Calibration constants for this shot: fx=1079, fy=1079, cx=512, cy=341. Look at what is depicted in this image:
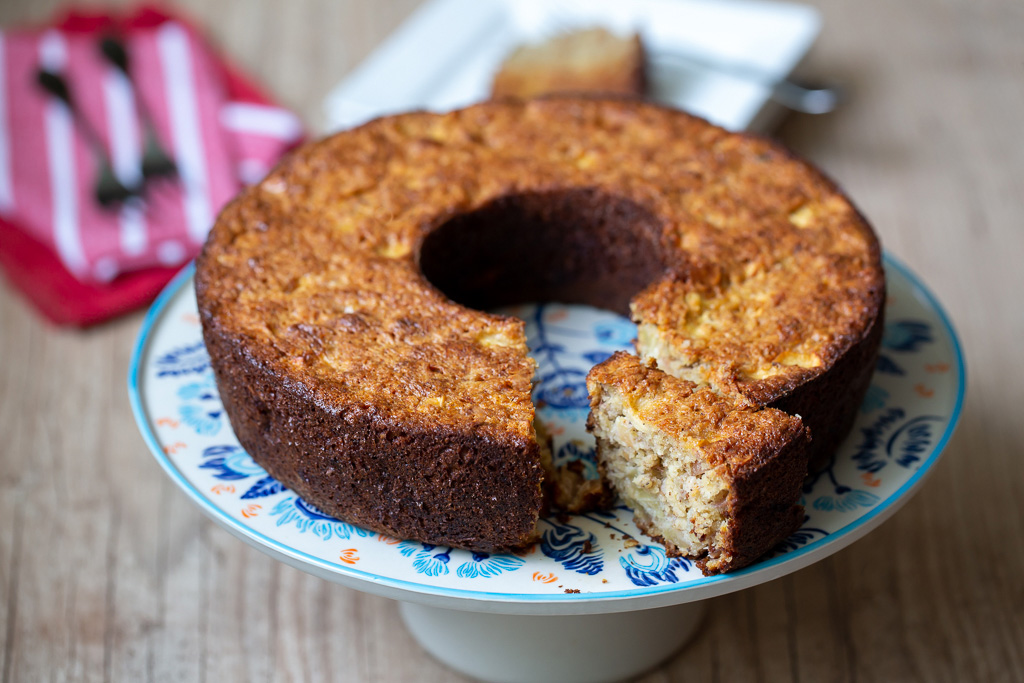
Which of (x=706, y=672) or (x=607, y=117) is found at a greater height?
(x=607, y=117)

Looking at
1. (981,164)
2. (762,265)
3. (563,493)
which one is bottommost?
(981,164)

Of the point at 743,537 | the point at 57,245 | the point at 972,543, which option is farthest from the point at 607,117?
the point at 57,245

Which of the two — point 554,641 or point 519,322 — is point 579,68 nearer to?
point 519,322

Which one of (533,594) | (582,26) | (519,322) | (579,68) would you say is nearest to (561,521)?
(533,594)

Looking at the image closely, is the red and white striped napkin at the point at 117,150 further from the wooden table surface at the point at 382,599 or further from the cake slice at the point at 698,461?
the cake slice at the point at 698,461

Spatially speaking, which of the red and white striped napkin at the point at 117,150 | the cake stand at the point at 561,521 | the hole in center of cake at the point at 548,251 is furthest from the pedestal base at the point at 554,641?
→ the red and white striped napkin at the point at 117,150

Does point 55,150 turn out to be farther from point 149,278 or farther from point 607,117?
point 607,117

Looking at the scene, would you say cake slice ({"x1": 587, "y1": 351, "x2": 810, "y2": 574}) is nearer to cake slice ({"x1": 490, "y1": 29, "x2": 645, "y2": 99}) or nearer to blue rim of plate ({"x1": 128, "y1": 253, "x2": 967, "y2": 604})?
blue rim of plate ({"x1": 128, "y1": 253, "x2": 967, "y2": 604})
